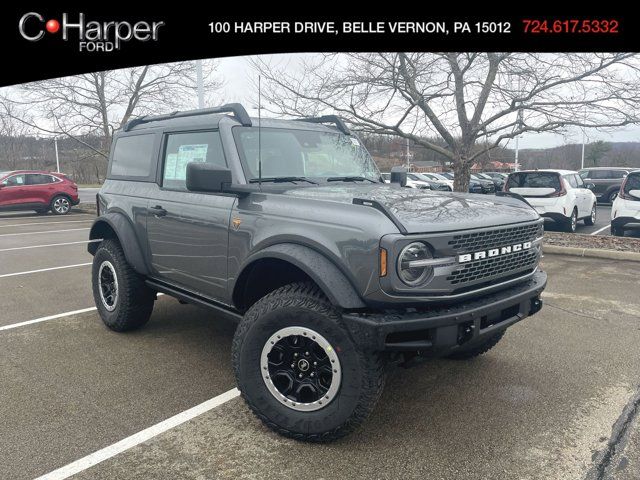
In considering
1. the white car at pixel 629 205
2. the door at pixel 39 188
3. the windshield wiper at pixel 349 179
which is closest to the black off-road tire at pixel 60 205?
the door at pixel 39 188

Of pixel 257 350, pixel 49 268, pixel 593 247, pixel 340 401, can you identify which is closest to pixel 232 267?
pixel 257 350

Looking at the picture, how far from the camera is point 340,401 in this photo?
278cm

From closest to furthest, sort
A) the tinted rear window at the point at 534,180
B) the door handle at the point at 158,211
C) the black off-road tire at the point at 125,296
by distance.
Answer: the door handle at the point at 158,211 < the black off-road tire at the point at 125,296 < the tinted rear window at the point at 534,180

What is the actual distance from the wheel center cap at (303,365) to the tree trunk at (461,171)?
30.8 ft

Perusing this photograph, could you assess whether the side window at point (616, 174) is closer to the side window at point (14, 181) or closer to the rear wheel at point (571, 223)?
the rear wheel at point (571, 223)

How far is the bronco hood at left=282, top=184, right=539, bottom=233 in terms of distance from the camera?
9.10ft

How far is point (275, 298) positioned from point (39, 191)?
1715 centimetres

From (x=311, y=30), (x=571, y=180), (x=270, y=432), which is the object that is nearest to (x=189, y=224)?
(x=270, y=432)

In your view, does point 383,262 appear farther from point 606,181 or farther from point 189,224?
point 606,181

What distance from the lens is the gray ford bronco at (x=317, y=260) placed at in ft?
8.75

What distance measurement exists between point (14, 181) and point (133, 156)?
14949 millimetres

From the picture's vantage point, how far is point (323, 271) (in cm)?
279

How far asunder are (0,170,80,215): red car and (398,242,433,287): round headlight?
58.3 feet

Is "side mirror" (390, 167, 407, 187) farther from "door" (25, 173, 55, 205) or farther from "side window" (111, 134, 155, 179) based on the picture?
"door" (25, 173, 55, 205)
